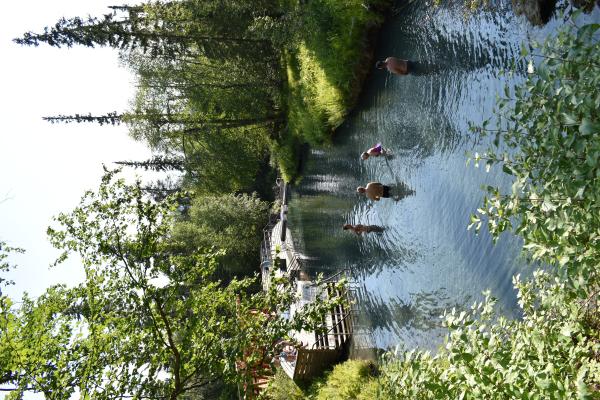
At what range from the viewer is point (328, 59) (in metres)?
21.3

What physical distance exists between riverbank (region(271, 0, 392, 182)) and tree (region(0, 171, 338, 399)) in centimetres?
1151

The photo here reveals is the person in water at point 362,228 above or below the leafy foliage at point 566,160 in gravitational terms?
below

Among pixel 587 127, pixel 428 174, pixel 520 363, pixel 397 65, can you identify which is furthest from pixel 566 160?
pixel 397 65

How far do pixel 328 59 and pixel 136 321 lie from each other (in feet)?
45.6

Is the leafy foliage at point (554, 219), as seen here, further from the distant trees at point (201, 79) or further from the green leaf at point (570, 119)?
the distant trees at point (201, 79)

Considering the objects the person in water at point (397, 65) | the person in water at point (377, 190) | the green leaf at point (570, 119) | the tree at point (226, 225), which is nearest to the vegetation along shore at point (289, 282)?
the green leaf at point (570, 119)

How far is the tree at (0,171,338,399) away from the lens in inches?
395

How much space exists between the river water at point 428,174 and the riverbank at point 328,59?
579 millimetres

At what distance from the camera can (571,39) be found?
5.88 metres

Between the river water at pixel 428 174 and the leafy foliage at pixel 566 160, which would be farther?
the river water at pixel 428 174

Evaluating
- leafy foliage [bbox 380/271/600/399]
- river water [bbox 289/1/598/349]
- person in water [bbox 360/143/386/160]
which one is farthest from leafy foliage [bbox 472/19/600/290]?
person in water [bbox 360/143/386/160]

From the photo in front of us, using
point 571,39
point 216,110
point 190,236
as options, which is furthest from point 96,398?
point 190,236

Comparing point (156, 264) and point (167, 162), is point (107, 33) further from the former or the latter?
point (156, 264)

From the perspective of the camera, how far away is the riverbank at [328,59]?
19.8m
